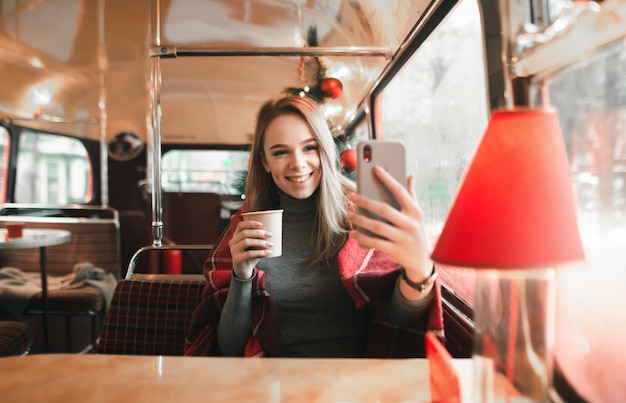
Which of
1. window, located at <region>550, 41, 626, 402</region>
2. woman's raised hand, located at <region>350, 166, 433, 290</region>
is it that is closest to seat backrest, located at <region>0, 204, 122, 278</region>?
woman's raised hand, located at <region>350, 166, 433, 290</region>

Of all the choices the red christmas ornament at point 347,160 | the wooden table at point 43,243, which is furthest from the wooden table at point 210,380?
the wooden table at point 43,243

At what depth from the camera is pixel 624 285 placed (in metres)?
0.78

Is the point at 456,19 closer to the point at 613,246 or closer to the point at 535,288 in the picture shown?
the point at 613,246

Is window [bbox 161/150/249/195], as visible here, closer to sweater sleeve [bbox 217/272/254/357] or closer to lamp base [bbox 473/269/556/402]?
sweater sleeve [bbox 217/272/254/357]

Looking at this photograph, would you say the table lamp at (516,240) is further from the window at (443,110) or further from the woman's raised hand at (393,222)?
the window at (443,110)

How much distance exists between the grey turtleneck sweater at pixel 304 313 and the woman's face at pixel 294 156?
0.23m

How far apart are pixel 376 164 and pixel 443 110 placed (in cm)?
101

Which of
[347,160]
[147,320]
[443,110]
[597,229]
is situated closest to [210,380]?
[597,229]

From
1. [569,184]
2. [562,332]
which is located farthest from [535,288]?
[562,332]

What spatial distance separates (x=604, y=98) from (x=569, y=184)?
440 mm

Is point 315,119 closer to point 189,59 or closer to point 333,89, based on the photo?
point 333,89

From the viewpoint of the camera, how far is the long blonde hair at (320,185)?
1.51 m

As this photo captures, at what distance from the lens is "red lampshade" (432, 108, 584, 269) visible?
1.70ft

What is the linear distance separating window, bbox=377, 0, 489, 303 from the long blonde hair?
403 millimetres
